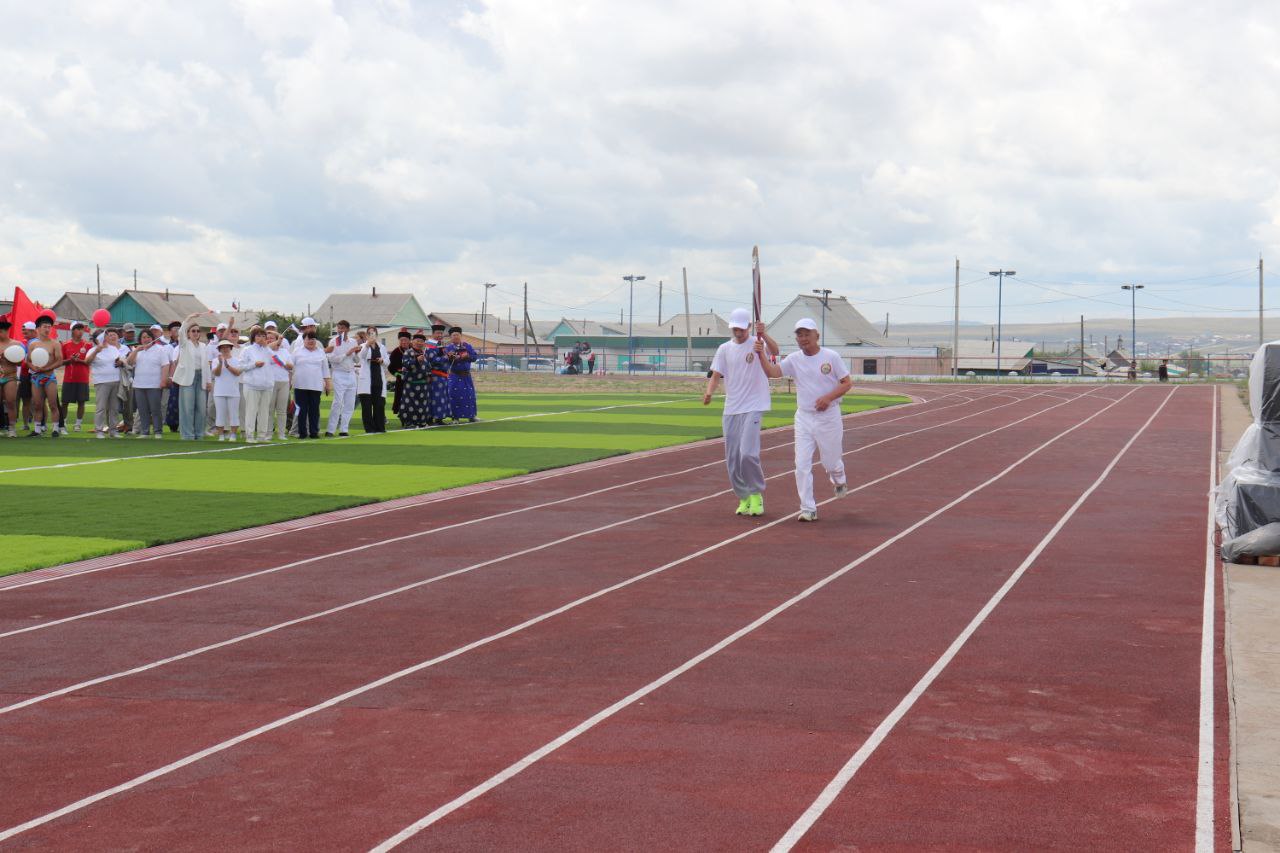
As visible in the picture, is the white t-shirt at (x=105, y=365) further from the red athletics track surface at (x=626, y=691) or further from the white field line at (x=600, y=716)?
the white field line at (x=600, y=716)

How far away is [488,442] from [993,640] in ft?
52.7

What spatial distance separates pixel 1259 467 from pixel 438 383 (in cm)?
1847

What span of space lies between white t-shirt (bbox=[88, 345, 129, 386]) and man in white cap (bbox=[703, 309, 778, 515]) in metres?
13.2

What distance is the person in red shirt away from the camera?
2261cm

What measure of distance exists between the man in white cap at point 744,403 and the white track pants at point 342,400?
40.0 ft

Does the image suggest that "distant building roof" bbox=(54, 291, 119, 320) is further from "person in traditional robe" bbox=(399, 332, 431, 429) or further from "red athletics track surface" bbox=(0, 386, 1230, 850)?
"red athletics track surface" bbox=(0, 386, 1230, 850)

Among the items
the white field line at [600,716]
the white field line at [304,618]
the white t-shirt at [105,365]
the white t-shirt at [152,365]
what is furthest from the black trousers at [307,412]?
the white field line at [600,716]

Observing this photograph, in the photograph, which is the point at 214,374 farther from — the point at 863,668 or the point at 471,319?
the point at 471,319

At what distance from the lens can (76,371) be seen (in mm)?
23250

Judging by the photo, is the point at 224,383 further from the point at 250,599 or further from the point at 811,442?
the point at 250,599

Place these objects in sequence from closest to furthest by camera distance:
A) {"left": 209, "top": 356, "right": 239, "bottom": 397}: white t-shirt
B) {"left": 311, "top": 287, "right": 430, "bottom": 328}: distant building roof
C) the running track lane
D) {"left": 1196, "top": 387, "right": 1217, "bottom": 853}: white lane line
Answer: {"left": 1196, "top": 387, "right": 1217, "bottom": 853}: white lane line < the running track lane < {"left": 209, "top": 356, "right": 239, "bottom": 397}: white t-shirt < {"left": 311, "top": 287, "right": 430, "bottom": 328}: distant building roof

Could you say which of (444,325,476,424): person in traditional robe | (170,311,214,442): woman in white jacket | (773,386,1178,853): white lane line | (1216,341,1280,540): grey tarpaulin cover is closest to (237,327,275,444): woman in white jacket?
(170,311,214,442): woman in white jacket

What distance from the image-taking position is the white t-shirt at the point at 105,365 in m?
22.1

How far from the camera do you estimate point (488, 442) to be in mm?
22875
